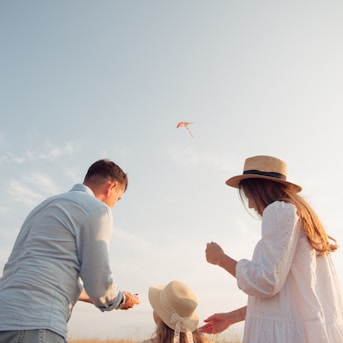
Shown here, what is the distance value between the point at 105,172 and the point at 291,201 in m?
1.51

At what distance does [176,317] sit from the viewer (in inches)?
188

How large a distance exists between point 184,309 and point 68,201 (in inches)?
80.1

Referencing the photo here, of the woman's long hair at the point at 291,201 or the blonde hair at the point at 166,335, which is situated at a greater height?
the woman's long hair at the point at 291,201

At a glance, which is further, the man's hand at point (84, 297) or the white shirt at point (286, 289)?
the man's hand at point (84, 297)

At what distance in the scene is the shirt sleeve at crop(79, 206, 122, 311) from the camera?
3.13 m

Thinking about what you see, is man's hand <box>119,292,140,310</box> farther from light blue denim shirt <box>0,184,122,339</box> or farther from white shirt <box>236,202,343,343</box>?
white shirt <box>236,202,343,343</box>

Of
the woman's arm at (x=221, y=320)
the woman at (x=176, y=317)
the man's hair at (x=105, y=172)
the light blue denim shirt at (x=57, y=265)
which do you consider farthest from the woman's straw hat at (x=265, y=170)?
the woman at (x=176, y=317)

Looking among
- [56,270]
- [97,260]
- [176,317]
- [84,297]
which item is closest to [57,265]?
[56,270]

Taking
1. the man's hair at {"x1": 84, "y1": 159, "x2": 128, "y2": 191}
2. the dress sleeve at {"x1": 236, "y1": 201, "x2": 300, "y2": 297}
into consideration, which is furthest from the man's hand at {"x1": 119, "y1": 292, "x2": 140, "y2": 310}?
the man's hair at {"x1": 84, "y1": 159, "x2": 128, "y2": 191}

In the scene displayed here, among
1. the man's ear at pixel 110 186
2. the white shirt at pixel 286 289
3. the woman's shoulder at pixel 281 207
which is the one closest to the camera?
the white shirt at pixel 286 289

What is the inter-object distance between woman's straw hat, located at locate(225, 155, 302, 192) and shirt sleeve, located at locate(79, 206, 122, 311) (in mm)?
1171

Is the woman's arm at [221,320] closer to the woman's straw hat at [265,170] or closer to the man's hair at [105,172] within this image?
the woman's straw hat at [265,170]

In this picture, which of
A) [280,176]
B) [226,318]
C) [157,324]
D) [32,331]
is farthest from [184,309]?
[32,331]

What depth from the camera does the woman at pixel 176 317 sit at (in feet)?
15.6
